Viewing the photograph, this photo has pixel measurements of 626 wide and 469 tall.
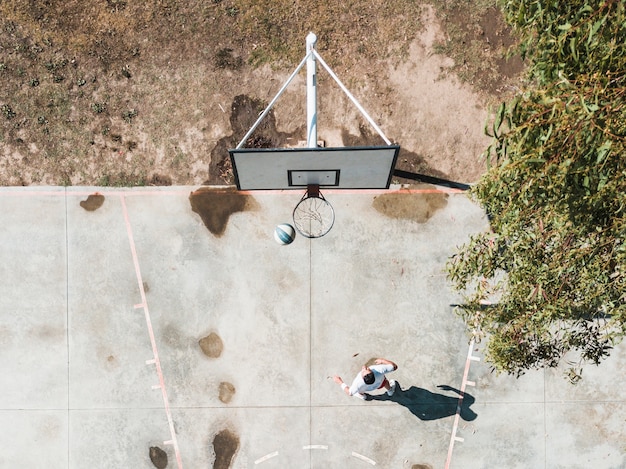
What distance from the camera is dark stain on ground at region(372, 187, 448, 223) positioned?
991cm

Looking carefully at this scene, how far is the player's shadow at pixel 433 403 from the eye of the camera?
32.9ft

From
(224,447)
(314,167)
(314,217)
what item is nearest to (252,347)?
(224,447)

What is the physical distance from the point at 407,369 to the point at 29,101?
27.8 ft

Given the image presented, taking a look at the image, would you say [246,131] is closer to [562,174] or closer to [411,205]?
[411,205]

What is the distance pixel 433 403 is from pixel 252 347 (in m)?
3.49

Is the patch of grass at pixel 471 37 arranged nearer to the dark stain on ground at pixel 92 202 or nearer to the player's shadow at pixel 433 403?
the player's shadow at pixel 433 403

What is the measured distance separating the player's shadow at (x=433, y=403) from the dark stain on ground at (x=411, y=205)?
3.17 metres

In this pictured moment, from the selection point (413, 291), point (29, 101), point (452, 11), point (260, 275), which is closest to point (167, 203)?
point (260, 275)

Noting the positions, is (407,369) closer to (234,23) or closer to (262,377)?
(262,377)

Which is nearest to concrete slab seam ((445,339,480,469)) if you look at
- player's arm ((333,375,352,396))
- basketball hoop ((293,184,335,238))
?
player's arm ((333,375,352,396))

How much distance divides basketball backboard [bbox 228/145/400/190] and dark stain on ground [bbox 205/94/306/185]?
147cm

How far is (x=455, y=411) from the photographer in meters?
10.0

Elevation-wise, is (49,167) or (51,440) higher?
(49,167)

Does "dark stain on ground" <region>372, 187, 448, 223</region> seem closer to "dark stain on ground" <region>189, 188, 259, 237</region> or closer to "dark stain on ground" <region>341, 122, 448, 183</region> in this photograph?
"dark stain on ground" <region>341, 122, 448, 183</region>
